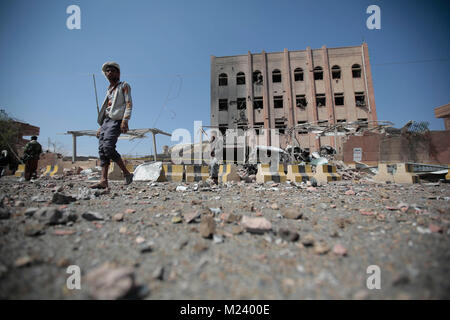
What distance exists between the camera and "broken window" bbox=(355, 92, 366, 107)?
1998 centimetres

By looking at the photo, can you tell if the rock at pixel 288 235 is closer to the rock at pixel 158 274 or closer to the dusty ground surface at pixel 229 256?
the dusty ground surface at pixel 229 256

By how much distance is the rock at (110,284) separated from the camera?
878 millimetres

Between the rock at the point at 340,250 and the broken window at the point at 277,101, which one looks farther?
the broken window at the point at 277,101

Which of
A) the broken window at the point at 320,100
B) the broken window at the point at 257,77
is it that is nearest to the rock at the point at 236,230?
the broken window at the point at 257,77

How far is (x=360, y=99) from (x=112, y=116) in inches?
996

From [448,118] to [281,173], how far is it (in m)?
22.4

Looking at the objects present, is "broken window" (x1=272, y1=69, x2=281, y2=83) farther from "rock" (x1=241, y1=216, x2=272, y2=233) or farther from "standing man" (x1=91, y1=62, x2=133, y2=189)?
"rock" (x1=241, y1=216, x2=272, y2=233)

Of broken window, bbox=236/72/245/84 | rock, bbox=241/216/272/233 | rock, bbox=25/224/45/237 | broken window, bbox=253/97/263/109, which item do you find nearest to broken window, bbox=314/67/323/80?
broken window, bbox=253/97/263/109

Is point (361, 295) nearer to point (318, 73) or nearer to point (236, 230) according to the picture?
point (236, 230)

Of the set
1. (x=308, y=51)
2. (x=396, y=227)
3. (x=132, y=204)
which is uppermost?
(x=308, y=51)

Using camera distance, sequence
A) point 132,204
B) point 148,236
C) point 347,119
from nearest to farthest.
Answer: point 148,236, point 132,204, point 347,119
